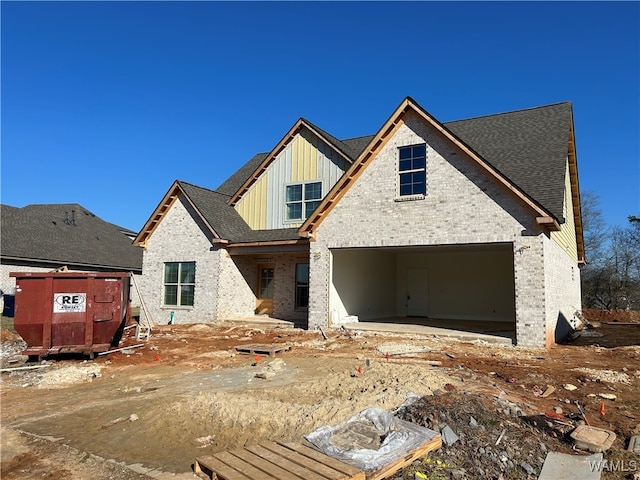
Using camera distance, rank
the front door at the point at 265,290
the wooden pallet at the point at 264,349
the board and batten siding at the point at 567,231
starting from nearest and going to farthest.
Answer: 1. the wooden pallet at the point at 264,349
2. the board and batten siding at the point at 567,231
3. the front door at the point at 265,290

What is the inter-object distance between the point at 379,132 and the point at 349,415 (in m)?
11.3

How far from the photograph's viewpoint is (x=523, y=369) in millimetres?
9766

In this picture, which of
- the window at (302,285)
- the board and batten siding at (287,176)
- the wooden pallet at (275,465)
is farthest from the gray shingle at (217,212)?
the wooden pallet at (275,465)

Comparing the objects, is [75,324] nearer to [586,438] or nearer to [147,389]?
[147,389]

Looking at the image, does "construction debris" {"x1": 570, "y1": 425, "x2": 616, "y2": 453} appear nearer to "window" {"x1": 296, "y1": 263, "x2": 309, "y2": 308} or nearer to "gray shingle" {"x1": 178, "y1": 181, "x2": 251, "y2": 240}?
"window" {"x1": 296, "y1": 263, "x2": 309, "y2": 308}

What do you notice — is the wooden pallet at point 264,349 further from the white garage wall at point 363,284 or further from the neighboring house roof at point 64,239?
the neighboring house roof at point 64,239

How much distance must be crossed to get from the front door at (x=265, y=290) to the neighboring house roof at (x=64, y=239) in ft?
45.7

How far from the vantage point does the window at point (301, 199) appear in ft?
63.9

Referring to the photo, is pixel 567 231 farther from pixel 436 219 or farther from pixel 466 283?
pixel 436 219

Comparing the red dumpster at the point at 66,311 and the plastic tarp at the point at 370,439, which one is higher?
the red dumpster at the point at 66,311

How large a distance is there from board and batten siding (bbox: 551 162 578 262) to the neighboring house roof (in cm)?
2659

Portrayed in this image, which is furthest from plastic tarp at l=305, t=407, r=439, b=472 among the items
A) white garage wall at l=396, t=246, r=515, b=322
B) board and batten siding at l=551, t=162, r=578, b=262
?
white garage wall at l=396, t=246, r=515, b=322

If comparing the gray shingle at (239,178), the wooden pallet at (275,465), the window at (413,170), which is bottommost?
the wooden pallet at (275,465)

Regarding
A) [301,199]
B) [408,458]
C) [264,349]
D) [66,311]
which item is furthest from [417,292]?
[408,458]
